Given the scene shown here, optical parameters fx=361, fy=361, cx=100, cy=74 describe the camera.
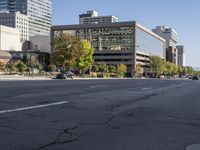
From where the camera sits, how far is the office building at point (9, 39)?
174 metres

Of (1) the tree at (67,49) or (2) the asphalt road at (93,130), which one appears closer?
(2) the asphalt road at (93,130)

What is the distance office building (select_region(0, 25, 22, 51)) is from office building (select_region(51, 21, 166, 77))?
64.2ft

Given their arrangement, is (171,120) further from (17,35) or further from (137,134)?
(17,35)

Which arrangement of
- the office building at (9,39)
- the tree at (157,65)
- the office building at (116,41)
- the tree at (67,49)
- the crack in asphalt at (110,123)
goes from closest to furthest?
1. the crack in asphalt at (110,123)
2. the tree at (67,49)
3. the office building at (116,41)
4. the tree at (157,65)
5. the office building at (9,39)

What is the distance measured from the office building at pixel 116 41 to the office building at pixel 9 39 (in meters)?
19.6

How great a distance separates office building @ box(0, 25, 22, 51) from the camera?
17388 cm

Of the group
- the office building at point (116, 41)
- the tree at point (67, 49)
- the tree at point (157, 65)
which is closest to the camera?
the tree at point (67, 49)

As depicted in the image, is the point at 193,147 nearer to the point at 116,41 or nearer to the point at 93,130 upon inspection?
the point at 93,130

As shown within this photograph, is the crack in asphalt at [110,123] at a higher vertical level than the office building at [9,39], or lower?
lower

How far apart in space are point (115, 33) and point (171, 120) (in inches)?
6471

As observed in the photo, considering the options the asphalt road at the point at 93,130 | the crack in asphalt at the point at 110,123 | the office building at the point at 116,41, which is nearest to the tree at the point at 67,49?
the asphalt road at the point at 93,130

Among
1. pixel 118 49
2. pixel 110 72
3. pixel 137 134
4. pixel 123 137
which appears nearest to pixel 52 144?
pixel 123 137

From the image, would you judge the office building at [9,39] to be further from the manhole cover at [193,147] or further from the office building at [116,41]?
the manhole cover at [193,147]

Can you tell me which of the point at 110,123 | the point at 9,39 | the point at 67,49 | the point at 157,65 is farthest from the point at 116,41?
the point at 110,123
